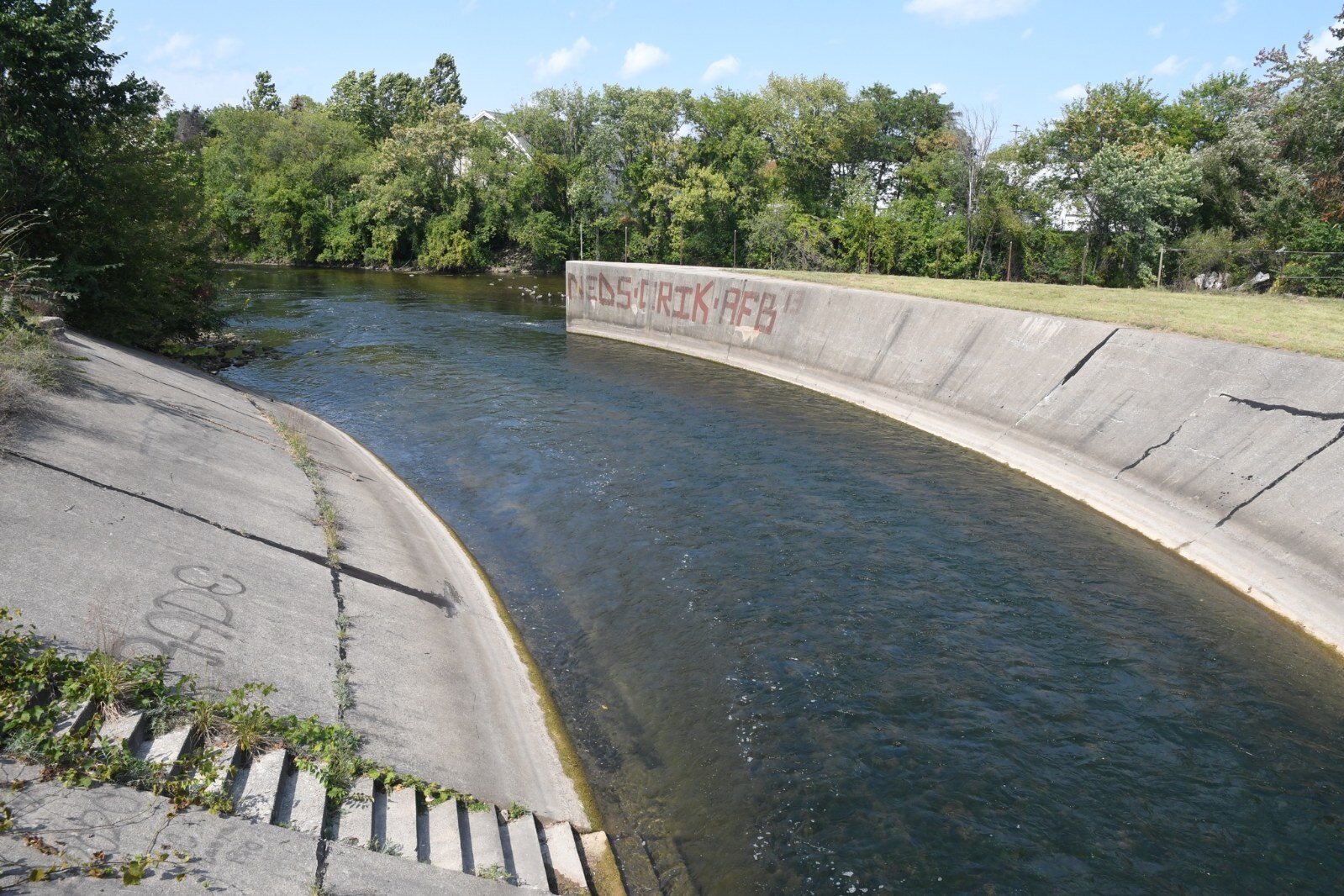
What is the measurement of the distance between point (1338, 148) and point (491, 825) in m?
38.2

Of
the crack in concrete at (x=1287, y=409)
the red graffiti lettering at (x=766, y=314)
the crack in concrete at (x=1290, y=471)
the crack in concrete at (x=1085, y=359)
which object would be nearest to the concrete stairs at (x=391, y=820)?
the crack in concrete at (x=1290, y=471)

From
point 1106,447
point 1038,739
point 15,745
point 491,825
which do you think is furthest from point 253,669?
point 1106,447

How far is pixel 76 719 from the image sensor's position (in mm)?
6246

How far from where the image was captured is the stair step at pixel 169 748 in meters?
6.27

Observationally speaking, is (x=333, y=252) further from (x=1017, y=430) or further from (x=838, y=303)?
(x=1017, y=430)

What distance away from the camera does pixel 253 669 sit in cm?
796

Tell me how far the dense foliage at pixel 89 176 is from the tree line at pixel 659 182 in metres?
0.06

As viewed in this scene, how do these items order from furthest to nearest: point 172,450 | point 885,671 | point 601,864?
point 172,450
point 885,671
point 601,864

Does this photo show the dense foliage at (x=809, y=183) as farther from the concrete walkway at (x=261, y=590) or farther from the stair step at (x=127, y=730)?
the stair step at (x=127, y=730)

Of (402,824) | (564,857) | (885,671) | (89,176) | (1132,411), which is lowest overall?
(564,857)

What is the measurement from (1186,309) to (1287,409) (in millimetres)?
6932

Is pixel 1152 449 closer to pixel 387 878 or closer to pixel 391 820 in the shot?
pixel 391 820

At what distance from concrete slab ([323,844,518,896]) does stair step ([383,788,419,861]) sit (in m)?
0.15

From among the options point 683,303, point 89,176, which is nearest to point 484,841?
point 89,176
